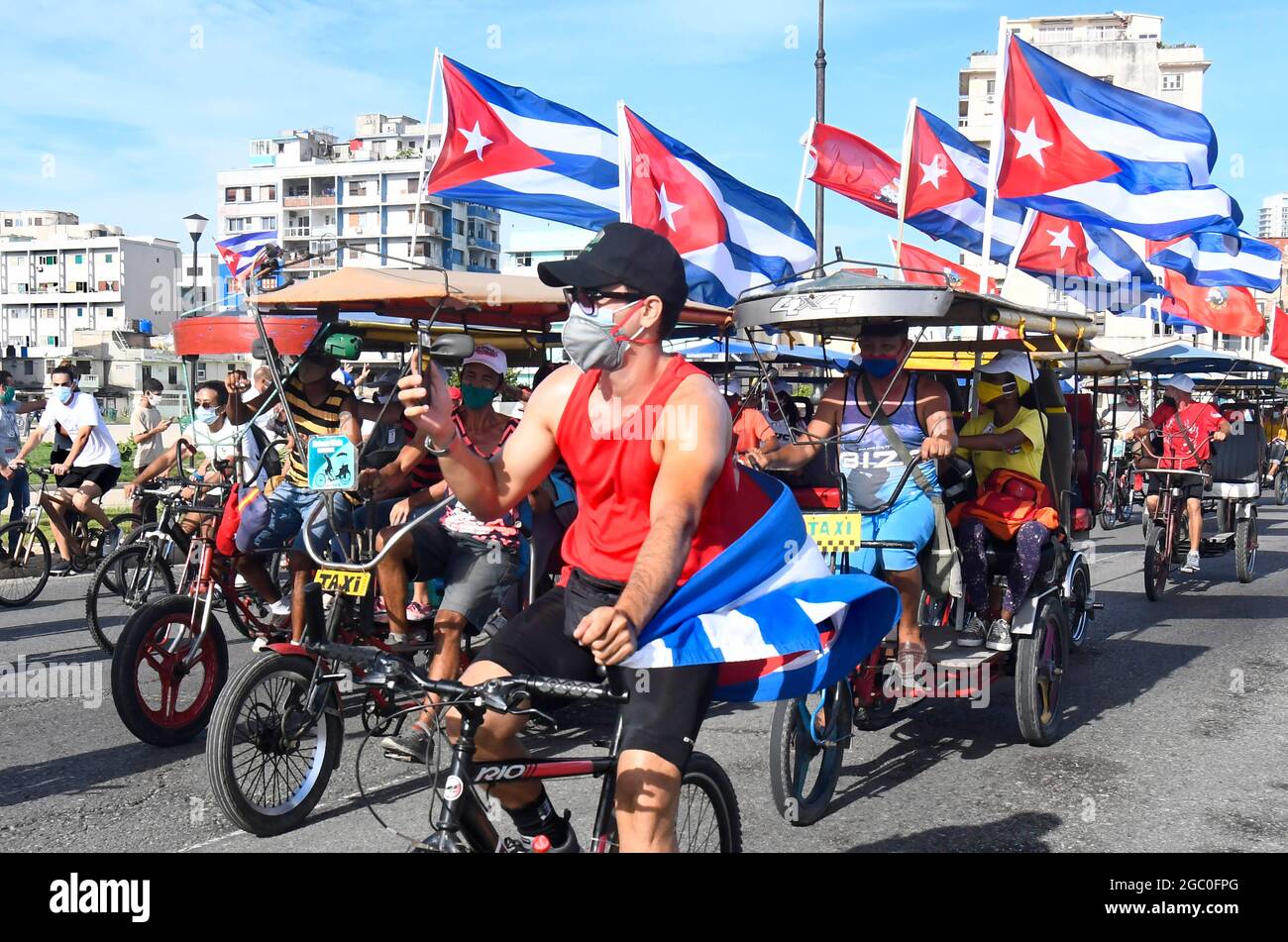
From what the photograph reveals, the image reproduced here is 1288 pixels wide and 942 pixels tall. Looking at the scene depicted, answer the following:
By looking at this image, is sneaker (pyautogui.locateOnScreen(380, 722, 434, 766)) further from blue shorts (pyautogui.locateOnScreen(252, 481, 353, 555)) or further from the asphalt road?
blue shorts (pyautogui.locateOnScreen(252, 481, 353, 555))

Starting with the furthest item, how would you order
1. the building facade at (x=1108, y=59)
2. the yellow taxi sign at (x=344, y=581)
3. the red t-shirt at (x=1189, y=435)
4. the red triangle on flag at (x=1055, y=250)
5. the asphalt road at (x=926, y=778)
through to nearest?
the building facade at (x=1108, y=59) → the red triangle on flag at (x=1055, y=250) → the red t-shirt at (x=1189, y=435) → the yellow taxi sign at (x=344, y=581) → the asphalt road at (x=926, y=778)

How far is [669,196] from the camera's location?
1138cm

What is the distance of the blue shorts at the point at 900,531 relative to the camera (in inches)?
250

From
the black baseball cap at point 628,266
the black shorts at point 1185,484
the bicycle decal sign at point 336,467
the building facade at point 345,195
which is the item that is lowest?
the black shorts at point 1185,484

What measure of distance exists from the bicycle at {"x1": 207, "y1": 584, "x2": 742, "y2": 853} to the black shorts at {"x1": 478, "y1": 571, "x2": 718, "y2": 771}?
74 millimetres

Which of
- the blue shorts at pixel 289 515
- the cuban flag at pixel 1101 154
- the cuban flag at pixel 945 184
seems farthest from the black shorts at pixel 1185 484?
the blue shorts at pixel 289 515

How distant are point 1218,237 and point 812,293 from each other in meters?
13.2

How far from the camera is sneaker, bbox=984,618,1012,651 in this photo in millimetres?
6672

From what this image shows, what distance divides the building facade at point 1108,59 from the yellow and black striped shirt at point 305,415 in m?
64.0

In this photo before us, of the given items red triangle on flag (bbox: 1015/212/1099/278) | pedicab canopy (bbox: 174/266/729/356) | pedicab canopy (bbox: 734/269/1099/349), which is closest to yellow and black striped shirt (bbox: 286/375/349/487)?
pedicab canopy (bbox: 174/266/729/356)

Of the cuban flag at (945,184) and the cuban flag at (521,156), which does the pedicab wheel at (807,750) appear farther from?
the cuban flag at (945,184)

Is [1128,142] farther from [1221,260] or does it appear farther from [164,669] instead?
[164,669]

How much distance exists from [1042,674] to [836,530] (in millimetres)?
1760
